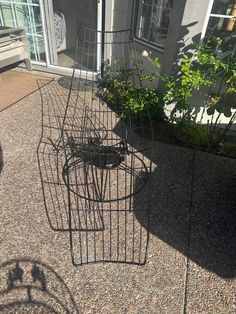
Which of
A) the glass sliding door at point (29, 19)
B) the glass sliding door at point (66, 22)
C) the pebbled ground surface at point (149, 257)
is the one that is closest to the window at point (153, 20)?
the glass sliding door at point (66, 22)

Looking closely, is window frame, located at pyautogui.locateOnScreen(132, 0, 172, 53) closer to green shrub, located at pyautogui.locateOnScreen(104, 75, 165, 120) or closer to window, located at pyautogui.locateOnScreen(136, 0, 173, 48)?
window, located at pyautogui.locateOnScreen(136, 0, 173, 48)

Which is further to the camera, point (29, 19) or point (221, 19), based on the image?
point (29, 19)

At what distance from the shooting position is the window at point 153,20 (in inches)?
139

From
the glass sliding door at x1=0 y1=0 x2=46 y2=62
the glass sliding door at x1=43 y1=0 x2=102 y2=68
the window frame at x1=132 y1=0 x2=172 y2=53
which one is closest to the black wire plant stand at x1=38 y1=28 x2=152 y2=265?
the window frame at x1=132 y1=0 x2=172 y2=53

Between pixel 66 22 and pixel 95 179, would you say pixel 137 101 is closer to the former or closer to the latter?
pixel 95 179

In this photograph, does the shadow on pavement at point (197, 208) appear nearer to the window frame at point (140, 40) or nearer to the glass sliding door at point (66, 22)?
the window frame at point (140, 40)

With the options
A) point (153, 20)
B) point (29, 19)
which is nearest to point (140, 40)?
point (153, 20)

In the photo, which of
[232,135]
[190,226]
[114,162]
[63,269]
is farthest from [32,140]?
[232,135]

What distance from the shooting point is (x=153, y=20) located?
3.76 meters

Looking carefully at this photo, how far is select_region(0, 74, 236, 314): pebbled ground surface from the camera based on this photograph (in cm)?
165

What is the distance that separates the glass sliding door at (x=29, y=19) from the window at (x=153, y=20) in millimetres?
2055

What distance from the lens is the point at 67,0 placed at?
4.57 meters

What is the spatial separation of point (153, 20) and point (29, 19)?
8.75 feet

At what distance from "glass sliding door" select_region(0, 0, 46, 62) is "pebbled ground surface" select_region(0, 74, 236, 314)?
3308 mm
